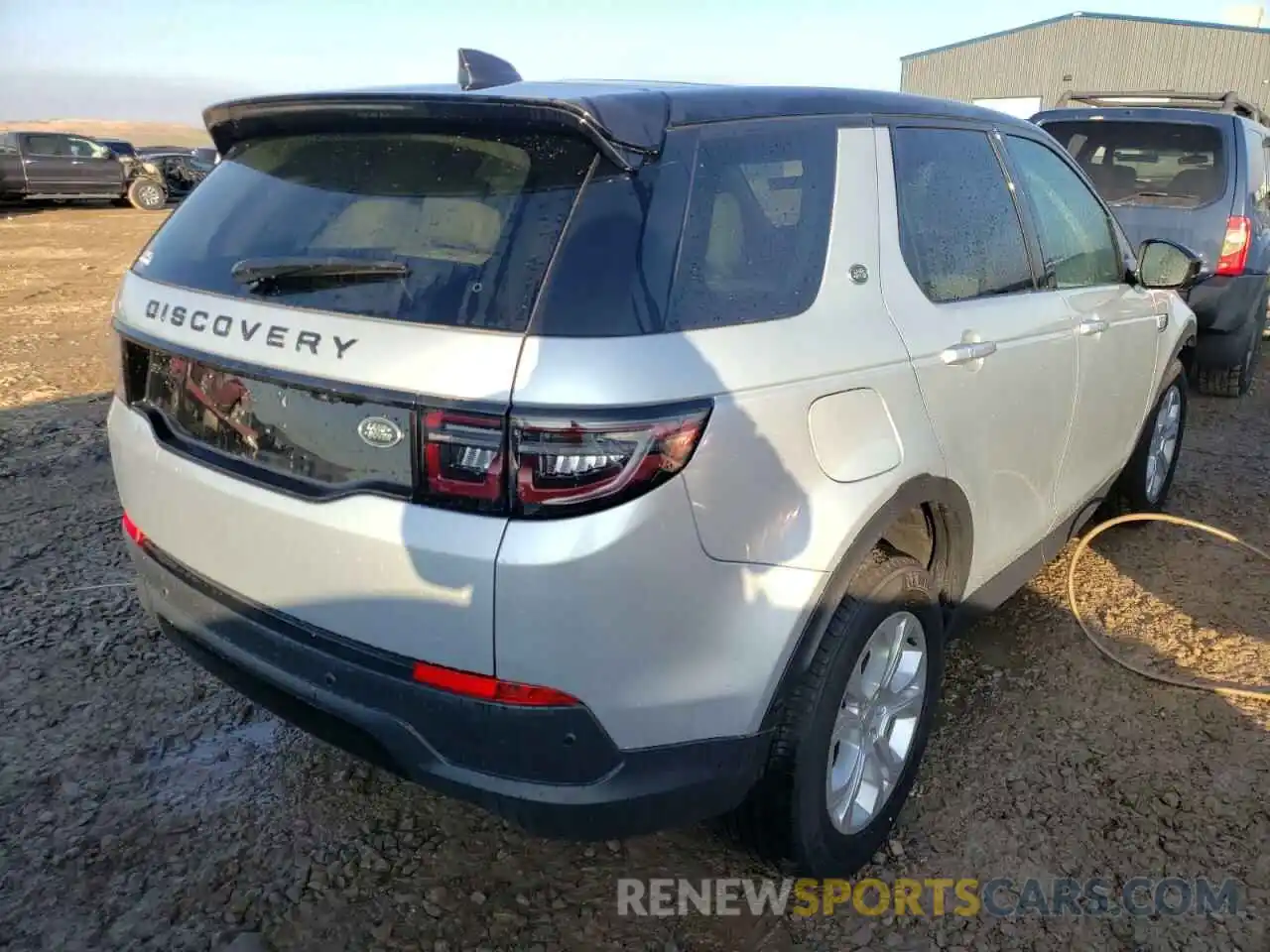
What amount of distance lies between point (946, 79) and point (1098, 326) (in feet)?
116

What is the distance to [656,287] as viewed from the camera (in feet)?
5.99

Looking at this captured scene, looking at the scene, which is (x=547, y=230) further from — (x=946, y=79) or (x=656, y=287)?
(x=946, y=79)

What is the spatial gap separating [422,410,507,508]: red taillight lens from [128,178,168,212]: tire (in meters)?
24.4

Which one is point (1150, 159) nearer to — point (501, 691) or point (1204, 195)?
point (1204, 195)

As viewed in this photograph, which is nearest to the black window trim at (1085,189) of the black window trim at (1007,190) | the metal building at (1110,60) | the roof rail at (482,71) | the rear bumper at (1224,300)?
the black window trim at (1007,190)

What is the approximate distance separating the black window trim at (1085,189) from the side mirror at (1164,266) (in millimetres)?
50

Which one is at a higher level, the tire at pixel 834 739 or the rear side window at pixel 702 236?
the rear side window at pixel 702 236

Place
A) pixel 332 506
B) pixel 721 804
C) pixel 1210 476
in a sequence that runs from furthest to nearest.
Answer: pixel 1210 476 → pixel 721 804 → pixel 332 506

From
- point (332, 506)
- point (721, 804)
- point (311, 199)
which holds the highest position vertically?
point (311, 199)

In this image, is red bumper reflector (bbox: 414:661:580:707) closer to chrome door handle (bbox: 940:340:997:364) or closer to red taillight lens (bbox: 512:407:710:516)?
red taillight lens (bbox: 512:407:710:516)

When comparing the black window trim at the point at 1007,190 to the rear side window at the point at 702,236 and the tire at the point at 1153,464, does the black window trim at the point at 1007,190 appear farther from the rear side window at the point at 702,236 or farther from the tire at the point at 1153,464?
the tire at the point at 1153,464

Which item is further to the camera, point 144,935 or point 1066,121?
point 1066,121

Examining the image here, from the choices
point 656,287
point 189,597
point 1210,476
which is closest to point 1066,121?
point 1210,476

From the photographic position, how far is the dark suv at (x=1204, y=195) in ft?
21.5
